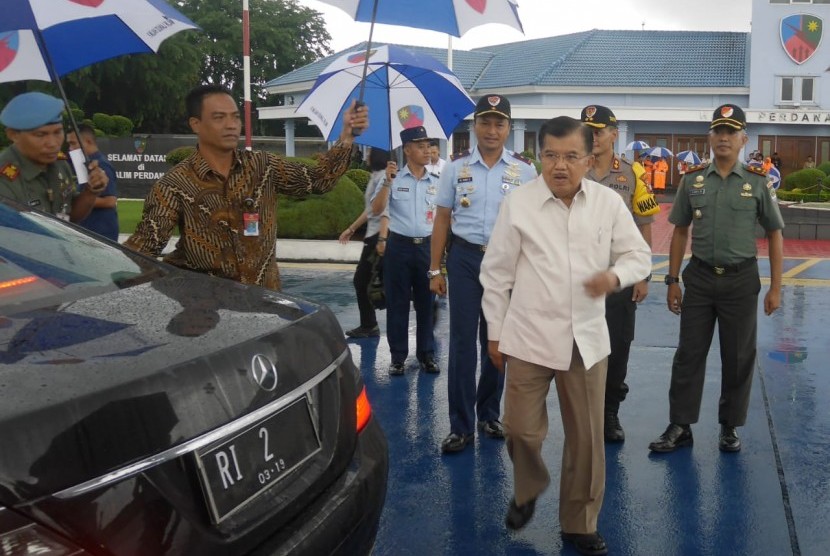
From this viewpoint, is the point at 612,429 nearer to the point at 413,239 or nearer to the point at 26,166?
the point at 413,239

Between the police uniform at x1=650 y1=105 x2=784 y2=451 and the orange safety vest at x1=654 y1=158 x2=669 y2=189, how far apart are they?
26404 millimetres

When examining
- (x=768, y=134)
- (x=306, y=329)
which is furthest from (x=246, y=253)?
(x=768, y=134)

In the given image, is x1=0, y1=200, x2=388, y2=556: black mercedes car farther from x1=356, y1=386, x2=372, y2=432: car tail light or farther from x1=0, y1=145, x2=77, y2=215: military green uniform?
x1=0, y1=145, x2=77, y2=215: military green uniform

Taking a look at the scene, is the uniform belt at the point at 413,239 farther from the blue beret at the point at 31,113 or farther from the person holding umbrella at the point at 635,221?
the blue beret at the point at 31,113

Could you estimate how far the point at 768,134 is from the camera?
107ft

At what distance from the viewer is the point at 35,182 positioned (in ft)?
14.6

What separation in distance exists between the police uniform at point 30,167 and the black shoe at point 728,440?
373cm

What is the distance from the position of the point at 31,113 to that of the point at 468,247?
234 centimetres

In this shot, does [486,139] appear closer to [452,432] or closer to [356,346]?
[452,432]

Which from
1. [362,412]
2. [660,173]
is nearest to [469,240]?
[362,412]

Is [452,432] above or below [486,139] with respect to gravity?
below

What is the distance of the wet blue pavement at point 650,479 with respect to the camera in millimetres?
3398

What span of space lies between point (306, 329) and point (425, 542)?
151 centimetres

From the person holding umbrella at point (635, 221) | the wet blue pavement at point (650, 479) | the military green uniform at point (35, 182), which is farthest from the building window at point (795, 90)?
the military green uniform at point (35, 182)
